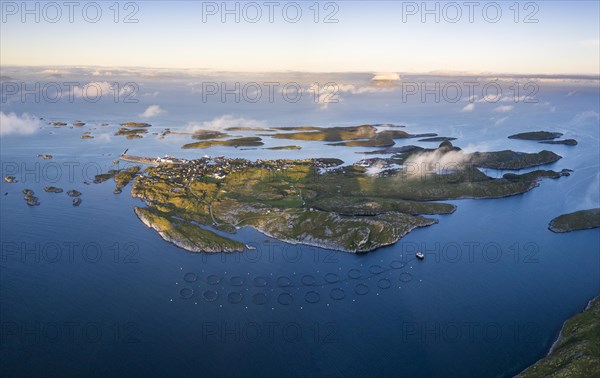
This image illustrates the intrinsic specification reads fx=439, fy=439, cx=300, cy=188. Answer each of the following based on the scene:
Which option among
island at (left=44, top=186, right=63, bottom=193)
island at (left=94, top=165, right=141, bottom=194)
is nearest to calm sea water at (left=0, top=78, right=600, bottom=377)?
island at (left=44, top=186, right=63, bottom=193)

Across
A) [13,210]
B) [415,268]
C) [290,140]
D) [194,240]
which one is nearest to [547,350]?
[415,268]

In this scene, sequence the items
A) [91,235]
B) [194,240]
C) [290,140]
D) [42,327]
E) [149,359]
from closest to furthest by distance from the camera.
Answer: [149,359]
[42,327]
[194,240]
[91,235]
[290,140]

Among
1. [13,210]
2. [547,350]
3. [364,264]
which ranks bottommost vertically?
[547,350]

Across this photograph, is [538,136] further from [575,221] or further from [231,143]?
[231,143]

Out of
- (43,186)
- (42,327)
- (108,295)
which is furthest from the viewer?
(43,186)

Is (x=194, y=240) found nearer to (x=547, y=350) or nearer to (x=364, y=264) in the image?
(x=364, y=264)

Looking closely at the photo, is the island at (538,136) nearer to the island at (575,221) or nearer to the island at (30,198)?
the island at (575,221)

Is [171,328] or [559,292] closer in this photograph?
[171,328]

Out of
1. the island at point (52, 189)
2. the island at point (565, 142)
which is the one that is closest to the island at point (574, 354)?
the island at point (52, 189)

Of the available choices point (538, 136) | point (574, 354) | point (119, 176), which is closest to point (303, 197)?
point (119, 176)
